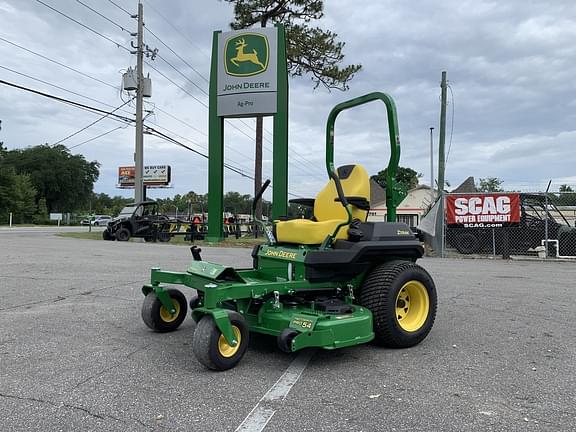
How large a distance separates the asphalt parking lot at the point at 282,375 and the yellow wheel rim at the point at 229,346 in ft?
0.54

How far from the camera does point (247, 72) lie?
61.8 feet

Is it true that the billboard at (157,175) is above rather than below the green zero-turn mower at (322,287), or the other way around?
above

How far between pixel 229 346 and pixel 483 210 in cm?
1299

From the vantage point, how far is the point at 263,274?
5105 mm

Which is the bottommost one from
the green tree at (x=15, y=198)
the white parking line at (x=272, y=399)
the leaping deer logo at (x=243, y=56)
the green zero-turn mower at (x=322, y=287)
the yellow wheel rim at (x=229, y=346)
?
the white parking line at (x=272, y=399)

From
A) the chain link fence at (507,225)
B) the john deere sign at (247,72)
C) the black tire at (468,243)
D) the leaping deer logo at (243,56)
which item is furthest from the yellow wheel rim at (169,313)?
the leaping deer logo at (243,56)

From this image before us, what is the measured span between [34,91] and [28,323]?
57.1 feet

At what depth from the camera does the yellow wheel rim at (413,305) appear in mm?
4898

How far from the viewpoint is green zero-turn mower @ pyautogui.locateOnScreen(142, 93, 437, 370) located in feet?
12.9

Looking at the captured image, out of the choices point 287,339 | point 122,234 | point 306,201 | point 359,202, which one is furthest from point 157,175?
point 287,339

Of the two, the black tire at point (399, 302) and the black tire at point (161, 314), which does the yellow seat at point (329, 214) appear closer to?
the black tire at point (399, 302)

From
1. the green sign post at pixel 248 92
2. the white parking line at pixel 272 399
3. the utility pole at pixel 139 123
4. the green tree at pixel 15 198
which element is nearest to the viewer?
the white parking line at pixel 272 399

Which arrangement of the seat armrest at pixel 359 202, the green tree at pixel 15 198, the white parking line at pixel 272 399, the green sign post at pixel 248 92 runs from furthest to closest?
the green tree at pixel 15 198, the green sign post at pixel 248 92, the seat armrest at pixel 359 202, the white parking line at pixel 272 399

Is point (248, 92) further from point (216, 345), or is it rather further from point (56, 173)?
point (56, 173)
